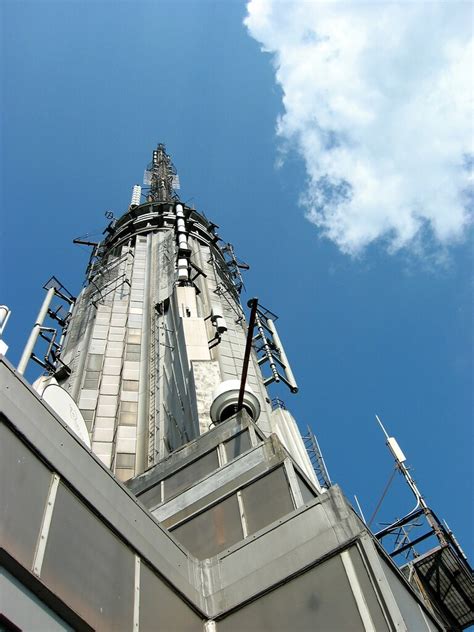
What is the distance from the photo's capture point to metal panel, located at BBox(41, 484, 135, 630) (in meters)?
7.45

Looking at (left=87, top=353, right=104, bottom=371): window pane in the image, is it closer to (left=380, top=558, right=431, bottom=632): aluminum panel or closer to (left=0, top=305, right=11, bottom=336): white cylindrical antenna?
(left=0, top=305, right=11, bottom=336): white cylindrical antenna

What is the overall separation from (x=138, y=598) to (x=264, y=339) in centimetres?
3025

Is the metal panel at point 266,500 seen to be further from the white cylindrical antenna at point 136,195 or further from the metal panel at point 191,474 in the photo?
the white cylindrical antenna at point 136,195

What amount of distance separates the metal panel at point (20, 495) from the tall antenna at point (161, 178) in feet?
182

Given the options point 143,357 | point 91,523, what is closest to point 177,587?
point 91,523

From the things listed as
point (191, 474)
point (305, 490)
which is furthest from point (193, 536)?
point (191, 474)

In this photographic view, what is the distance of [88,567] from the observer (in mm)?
8016

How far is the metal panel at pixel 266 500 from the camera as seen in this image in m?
12.5

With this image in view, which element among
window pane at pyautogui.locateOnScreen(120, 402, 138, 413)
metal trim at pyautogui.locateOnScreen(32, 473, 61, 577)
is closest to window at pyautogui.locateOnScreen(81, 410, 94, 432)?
window pane at pyautogui.locateOnScreen(120, 402, 138, 413)

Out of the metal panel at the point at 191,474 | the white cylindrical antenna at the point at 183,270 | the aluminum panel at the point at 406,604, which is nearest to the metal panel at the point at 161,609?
the aluminum panel at the point at 406,604

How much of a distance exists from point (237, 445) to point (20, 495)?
30.5ft

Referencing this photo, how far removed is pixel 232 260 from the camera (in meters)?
55.0

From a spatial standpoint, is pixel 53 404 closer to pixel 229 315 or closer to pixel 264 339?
pixel 264 339

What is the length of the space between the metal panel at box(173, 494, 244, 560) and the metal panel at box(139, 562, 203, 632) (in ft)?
8.68
